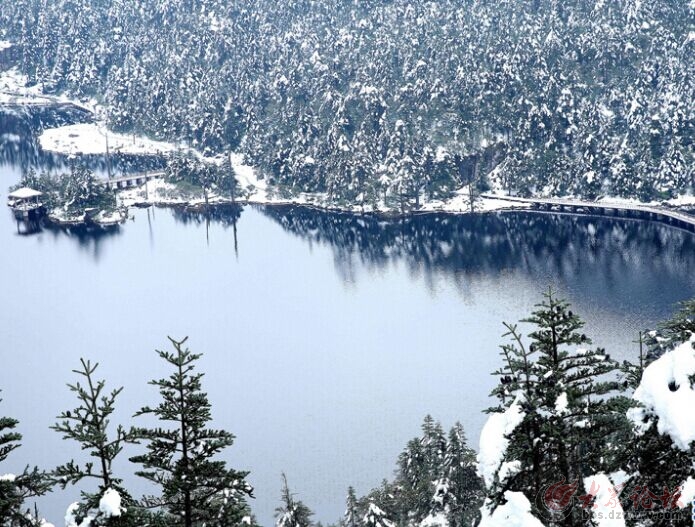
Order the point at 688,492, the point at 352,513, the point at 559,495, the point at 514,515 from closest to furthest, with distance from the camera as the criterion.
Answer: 1. the point at 514,515
2. the point at 688,492
3. the point at 559,495
4. the point at 352,513

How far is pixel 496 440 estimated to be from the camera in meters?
23.1

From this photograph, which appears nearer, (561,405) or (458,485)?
(561,405)

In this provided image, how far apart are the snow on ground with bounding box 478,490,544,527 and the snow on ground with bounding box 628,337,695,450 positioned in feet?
12.8

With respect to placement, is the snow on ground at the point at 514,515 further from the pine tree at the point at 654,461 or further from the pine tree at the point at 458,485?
the pine tree at the point at 458,485

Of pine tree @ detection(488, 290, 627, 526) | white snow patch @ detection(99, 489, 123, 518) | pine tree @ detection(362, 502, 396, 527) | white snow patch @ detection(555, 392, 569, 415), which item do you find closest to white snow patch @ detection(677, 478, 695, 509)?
pine tree @ detection(488, 290, 627, 526)

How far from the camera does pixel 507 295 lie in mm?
145375

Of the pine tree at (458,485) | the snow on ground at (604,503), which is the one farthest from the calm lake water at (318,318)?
the snow on ground at (604,503)

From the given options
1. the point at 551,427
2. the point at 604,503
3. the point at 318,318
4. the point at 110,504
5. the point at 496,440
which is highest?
the point at 551,427

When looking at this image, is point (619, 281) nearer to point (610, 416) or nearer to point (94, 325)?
point (94, 325)

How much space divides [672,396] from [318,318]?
125 m

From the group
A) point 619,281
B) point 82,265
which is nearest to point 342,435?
point 619,281

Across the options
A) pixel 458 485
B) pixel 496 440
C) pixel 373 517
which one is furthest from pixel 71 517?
pixel 458 485

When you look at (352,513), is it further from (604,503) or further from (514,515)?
(514,515)

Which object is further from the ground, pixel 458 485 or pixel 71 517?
pixel 71 517
